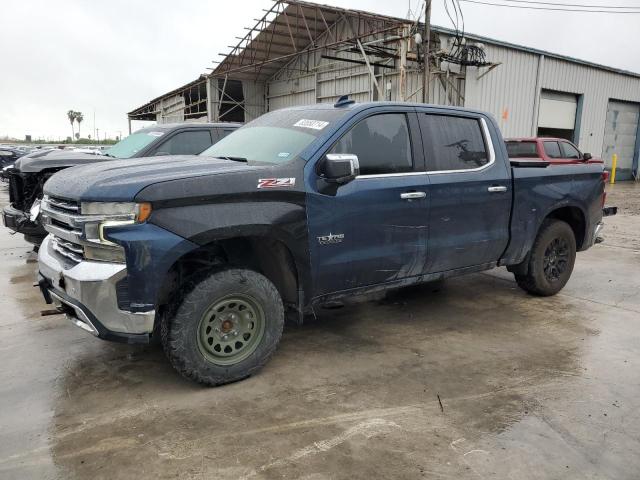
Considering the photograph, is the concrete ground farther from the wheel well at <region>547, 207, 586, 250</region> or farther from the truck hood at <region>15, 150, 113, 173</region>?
the truck hood at <region>15, 150, 113, 173</region>

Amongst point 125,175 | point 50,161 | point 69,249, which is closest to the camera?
point 125,175

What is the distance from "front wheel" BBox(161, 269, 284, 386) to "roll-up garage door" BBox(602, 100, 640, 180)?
24567mm

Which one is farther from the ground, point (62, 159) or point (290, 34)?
point (290, 34)

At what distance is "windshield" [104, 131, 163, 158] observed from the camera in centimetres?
708

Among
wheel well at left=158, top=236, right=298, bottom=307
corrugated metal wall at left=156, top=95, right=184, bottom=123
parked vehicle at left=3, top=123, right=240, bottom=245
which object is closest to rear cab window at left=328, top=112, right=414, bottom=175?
wheel well at left=158, top=236, right=298, bottom=307

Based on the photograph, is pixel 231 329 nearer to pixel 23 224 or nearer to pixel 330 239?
pixel 330 239

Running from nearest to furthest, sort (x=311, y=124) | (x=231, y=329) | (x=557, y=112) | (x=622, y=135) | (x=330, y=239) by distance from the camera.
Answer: (x=231, y=329), (x=330, y=239), (x=311, y=124), (x=557, y=112), (x=622, y=135)

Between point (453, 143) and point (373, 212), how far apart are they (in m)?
1.23

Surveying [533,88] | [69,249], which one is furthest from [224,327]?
[533,88]

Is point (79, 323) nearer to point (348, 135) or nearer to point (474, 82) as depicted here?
point (348, 135)

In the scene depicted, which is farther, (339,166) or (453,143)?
(453,143)

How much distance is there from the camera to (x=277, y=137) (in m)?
4.07

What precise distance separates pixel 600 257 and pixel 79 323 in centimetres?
761

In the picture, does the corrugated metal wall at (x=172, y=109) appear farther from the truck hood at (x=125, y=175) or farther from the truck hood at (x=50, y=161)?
the truck hood at (x=125, y=175)
